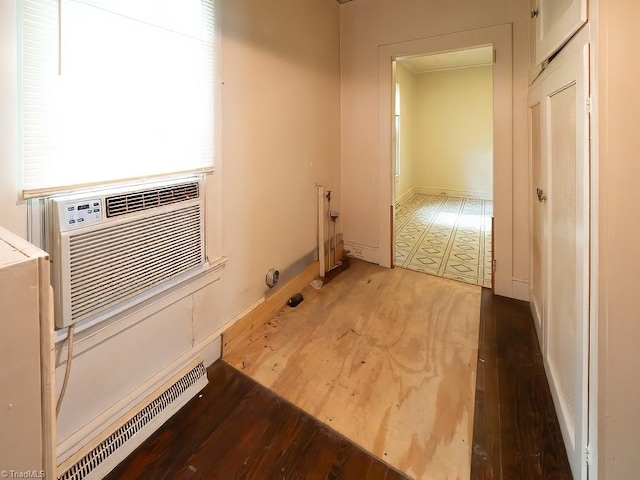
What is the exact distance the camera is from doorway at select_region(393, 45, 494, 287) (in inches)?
237

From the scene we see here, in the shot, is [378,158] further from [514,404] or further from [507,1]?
[514,404]

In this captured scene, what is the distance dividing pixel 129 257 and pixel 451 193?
6.93 meters

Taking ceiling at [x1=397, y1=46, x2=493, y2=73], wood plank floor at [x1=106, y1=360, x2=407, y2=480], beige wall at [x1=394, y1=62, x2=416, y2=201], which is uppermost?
ceiling at [x1=397, y1=46, x2=493, y2=73]

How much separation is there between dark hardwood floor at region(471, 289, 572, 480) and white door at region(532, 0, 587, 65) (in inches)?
57.9

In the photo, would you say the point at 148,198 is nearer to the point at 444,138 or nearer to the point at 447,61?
the point at 447,61

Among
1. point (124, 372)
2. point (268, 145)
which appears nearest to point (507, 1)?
point (268, 145)

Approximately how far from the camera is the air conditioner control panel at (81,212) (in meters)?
1.14

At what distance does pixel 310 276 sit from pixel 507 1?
2498 millimetres

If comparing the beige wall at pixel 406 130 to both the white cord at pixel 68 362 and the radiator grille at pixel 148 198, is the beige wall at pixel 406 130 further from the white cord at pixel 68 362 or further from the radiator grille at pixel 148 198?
the white cord at pixel 68 362

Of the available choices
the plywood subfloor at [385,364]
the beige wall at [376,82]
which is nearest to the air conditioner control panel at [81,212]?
the plywood subfloor at [385,364]

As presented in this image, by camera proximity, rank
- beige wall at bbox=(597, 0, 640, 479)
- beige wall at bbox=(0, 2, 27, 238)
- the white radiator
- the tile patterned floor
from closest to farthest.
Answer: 1. beige wall at bbox=(597, 0, 640, 479)
2. beige wall at bbox=(0, 2, 27, 238)
3. the white radiator
4. the tile patterned floor

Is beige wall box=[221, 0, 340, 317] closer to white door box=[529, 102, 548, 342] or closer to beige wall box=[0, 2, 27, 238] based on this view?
beige wall box=[0, 2, 27, 238]

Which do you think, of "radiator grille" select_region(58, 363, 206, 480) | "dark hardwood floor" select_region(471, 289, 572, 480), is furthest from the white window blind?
"dark hardwood floor" select_region(471, 289, 572, 480)

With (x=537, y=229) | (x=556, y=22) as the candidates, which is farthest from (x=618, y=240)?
(x=537, y=229)
